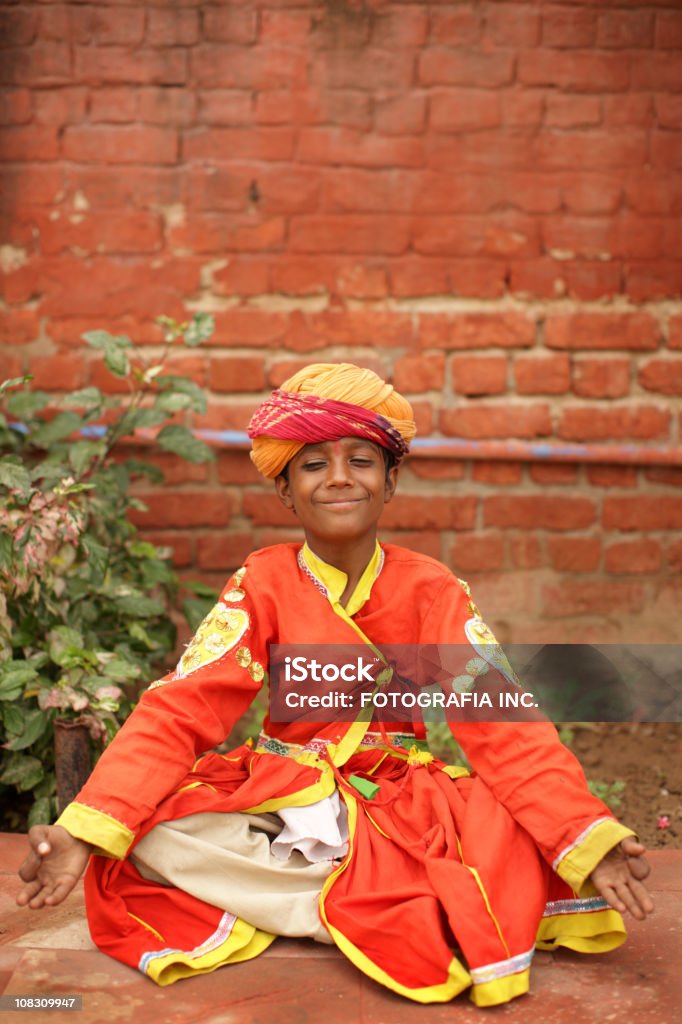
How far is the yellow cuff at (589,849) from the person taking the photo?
2045 millimetres

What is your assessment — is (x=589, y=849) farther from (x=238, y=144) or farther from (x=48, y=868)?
(x=238, y=144)

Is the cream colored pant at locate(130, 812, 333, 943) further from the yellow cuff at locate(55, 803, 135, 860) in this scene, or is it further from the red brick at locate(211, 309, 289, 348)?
the red brick at locate(211, 309, 289, 348)

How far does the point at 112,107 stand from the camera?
3.64 m

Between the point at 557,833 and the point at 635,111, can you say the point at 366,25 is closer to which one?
the point at 635,111

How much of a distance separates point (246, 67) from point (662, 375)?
169 cm

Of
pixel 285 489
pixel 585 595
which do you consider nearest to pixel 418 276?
pixel 585 595

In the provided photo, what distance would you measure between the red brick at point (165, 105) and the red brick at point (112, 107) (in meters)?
→ 0.03

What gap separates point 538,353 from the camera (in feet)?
12.4

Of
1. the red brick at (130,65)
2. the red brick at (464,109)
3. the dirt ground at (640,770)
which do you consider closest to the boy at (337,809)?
the dirt ground at (640,770)

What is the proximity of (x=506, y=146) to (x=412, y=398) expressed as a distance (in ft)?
2.86

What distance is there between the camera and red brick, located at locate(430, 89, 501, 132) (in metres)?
3.67

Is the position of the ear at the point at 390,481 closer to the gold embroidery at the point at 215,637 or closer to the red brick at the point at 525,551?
the gold embroidery at the point at 215,637

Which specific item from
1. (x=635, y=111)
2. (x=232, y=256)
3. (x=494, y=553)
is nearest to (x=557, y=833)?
(x=494, y=553)

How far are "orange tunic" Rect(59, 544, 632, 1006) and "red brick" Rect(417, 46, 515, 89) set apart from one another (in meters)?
1.88
